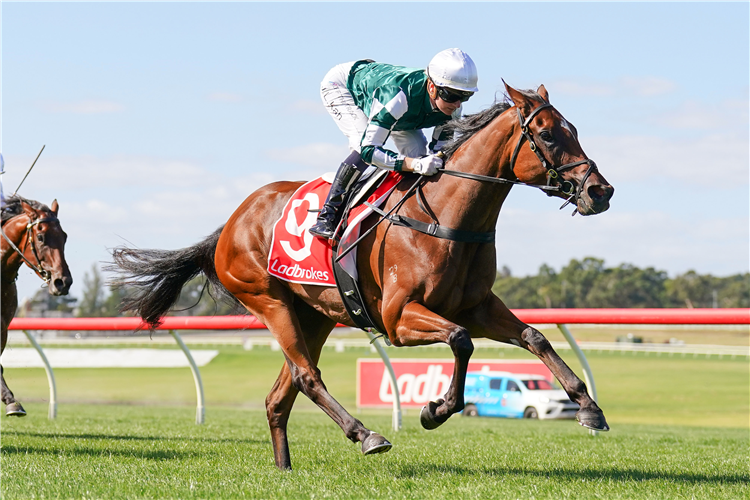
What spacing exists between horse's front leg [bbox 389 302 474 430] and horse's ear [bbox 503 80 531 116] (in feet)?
3.85

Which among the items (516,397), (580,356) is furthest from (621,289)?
(580,356)

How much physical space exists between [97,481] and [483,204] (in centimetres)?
251

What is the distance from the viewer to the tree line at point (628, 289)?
9188cm

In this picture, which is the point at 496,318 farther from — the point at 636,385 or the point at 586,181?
the point at 636,385

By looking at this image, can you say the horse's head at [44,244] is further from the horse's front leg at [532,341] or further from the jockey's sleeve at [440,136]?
the horse's front leg at [532,341]

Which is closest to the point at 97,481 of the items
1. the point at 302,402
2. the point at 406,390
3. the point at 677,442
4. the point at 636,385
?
the point at 677,442

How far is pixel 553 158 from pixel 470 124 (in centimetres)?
72

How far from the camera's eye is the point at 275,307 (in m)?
5.69

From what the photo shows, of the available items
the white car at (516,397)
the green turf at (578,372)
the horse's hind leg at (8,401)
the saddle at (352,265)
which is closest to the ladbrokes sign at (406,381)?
the white car at (516,397)

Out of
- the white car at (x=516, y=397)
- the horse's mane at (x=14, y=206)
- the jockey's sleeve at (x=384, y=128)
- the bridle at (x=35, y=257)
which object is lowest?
the white car at (x=516, y=397)

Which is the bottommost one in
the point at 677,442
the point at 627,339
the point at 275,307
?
the point at 627,339

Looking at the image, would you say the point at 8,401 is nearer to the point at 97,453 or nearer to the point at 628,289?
the point at 97,453

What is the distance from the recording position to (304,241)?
17.8ft

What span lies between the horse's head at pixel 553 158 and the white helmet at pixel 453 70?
0.76 ft
